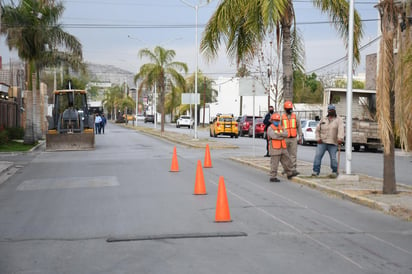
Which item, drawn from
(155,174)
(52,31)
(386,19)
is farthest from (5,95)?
(386,19)

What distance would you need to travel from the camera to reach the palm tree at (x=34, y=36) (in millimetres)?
31938

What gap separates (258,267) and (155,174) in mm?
10971

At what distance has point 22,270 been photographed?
6906 mm

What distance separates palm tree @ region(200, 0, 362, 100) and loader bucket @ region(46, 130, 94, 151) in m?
11.2

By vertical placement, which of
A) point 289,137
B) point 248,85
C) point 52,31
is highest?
point 52,31

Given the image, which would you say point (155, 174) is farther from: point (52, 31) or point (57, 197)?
point (52, 31)

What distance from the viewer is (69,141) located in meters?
29.7

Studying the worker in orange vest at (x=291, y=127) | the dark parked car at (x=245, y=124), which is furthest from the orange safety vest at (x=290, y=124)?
the dark parked car at (x=245, y=124)

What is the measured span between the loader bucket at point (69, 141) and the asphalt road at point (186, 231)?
13.6m

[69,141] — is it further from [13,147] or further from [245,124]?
[245,124]

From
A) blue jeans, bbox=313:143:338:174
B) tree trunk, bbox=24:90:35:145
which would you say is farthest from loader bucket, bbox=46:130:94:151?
blue jeans, bbox=313:143:338:174

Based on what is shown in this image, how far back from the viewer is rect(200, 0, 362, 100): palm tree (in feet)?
59.0

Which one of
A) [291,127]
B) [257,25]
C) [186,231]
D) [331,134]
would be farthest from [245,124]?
[186,231]

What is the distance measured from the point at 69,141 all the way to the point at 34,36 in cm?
661
